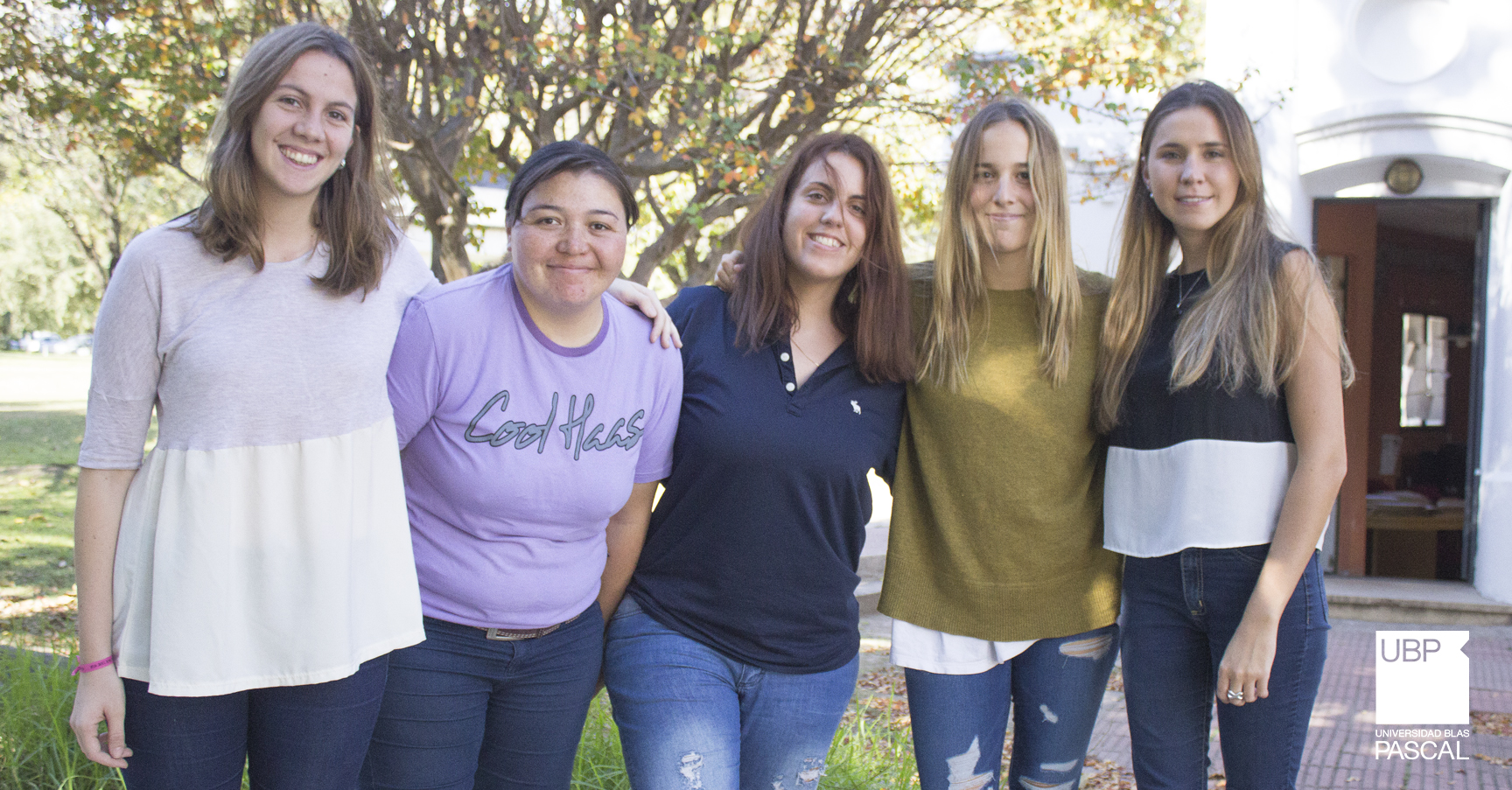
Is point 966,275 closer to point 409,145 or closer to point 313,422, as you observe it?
point 313,422

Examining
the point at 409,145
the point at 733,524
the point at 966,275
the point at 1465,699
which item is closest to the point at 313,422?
the point at 733,524

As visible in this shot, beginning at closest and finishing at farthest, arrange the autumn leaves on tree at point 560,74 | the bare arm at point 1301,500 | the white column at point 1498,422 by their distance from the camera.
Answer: the bare arm at point 1301,500 < the autumn leaves on tree at point 560,74 < the white column at point 1498,422

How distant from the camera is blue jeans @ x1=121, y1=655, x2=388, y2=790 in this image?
1.94 metres

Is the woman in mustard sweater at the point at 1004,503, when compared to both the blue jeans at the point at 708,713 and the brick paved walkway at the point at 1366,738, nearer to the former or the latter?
the blue jeans at the point at 708,713

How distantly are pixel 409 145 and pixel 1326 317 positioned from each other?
5.25 m

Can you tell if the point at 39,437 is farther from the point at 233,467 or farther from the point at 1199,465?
the point at 1199,465

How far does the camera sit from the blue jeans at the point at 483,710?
2221mm

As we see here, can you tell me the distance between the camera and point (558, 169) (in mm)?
2291

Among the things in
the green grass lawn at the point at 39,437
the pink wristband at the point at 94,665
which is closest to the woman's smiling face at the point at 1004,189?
the pink wristband at the point at 94,665

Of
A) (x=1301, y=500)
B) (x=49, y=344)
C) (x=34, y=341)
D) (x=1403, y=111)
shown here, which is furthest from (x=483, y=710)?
(x=49, y=344)

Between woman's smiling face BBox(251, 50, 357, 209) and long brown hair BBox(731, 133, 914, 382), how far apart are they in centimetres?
98

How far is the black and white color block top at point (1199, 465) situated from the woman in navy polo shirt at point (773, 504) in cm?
58

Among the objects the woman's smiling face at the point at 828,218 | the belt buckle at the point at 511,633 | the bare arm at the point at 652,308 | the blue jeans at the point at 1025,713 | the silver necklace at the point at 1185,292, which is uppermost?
the woman's smiling face at the point at 828,218

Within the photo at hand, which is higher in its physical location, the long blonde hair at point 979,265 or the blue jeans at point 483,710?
the long blonde hair at point 979,265
